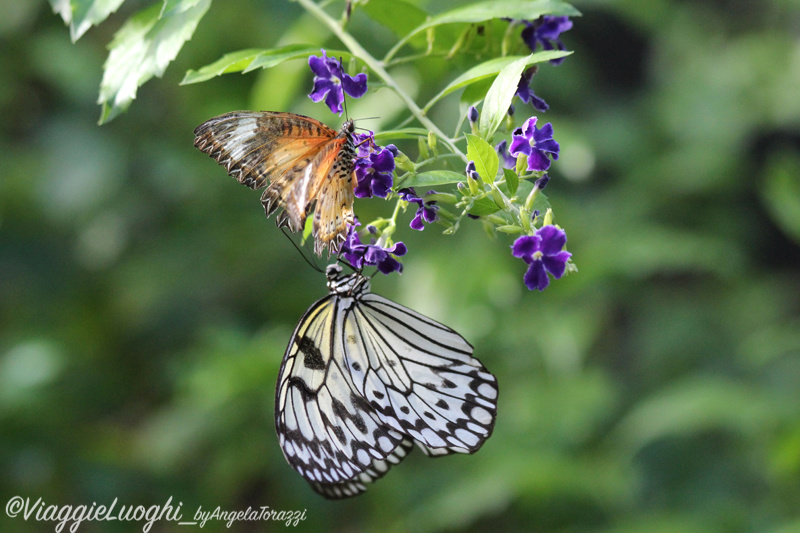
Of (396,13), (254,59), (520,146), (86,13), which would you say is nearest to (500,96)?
(520,146)

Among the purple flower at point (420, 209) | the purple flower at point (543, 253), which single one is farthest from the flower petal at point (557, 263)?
the purple flower at point (420, 209)

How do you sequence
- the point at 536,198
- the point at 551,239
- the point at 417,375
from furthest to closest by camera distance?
the point at 417,375 < the point at 536,198 < the point at 551,239

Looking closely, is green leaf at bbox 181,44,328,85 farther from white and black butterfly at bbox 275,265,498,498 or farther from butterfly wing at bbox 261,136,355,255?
white and black butterfly at bbox 275,265,498,498

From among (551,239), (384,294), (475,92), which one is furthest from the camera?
(384,294)

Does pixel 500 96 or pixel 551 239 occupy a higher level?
pixel 500 96

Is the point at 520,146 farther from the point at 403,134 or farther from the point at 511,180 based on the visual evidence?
the point at 403,134

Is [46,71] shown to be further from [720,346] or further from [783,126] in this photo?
[783,126]

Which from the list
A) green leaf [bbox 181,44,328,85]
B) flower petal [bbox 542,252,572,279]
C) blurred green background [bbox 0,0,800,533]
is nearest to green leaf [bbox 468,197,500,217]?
flower petal [bbox 542,252,572,279]

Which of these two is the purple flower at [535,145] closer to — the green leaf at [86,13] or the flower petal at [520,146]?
the flower petal at [520,146]
